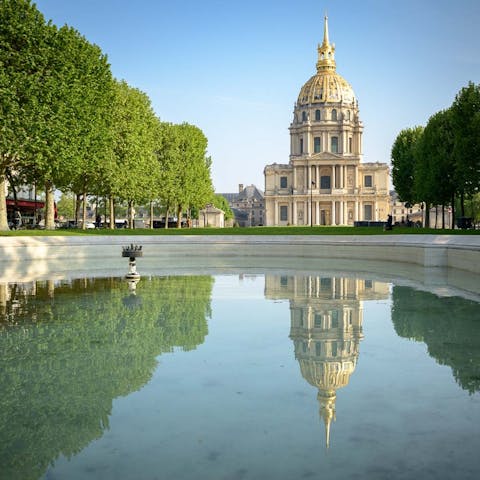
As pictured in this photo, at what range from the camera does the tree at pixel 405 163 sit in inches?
2511

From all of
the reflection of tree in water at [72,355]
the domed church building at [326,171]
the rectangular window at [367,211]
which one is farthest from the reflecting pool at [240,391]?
the rectangular window at [367,211]

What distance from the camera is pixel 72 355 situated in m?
8.45

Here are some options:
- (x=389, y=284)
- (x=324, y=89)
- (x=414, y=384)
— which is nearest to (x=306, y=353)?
(x=414, y=384)

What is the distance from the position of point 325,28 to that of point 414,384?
130 meters

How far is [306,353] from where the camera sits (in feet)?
27.6

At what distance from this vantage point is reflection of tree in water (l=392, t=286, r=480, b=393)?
7.79 metres

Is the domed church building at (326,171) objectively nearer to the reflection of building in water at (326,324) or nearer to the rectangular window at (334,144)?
the rectangular window at (334,144)

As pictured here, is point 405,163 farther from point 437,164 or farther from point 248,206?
point 248,206

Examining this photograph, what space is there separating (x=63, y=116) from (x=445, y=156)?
31.0 meters

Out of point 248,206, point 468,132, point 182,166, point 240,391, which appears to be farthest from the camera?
point 248,206

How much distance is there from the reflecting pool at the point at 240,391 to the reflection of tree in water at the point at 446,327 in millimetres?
40


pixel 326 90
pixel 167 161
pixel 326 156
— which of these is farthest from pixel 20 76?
pixel 326 90

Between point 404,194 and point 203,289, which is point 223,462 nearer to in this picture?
point 203,289

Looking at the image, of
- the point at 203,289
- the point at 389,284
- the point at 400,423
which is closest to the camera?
the point at 400,423
